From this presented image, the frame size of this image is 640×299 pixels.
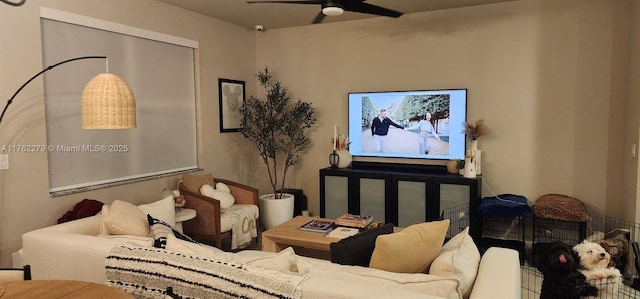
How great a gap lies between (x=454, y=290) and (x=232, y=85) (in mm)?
4310

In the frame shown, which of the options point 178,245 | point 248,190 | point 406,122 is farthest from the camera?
point 406,122

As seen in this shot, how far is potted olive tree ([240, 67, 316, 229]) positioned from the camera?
5020 millimetres

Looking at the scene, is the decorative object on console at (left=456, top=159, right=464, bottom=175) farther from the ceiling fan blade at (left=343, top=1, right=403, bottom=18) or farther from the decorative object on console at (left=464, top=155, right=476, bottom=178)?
the ceiling fan blade at (left=343, top=1, right=403, bottom=18)

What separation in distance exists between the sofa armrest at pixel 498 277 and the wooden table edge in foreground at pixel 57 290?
4.51 feet

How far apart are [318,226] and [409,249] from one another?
1723 mm

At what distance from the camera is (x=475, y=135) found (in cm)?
450

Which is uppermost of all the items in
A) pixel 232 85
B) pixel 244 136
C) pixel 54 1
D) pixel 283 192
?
pixel 54 1

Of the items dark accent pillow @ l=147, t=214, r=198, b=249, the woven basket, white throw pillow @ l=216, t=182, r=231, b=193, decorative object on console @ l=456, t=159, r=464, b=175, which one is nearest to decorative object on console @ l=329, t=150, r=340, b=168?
white throw pillow @ l=216, t=182, r=231, b=193

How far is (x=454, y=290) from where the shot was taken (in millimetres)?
1575

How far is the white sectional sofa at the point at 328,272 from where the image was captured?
60.7 inches

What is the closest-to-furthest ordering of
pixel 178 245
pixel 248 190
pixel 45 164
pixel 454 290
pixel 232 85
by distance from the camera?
pixel 454 290
pixel 178 245
pixel 45 164
pixel 248 190
pixel 232 85

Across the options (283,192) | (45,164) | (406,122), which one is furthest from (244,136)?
(45,164)

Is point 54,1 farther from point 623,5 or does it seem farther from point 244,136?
point 623,5

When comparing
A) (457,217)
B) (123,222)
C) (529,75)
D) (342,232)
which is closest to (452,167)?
(457,217)
